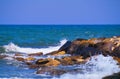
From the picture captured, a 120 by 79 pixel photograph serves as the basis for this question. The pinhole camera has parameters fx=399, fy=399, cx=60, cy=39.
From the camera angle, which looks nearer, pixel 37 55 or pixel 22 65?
pixel 22 65

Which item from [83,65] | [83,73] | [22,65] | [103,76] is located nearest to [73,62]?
[83,65]

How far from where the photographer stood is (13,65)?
23609mm

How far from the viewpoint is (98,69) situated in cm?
2058

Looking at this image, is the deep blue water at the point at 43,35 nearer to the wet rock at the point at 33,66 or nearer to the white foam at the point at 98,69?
the wet rock at the point at 33,66

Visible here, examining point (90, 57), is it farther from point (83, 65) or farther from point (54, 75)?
point (54, 75)

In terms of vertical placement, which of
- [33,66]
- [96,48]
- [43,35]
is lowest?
[43,35]

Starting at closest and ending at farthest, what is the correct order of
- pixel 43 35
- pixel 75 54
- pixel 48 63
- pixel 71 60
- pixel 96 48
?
pixel 48 63 < pixel 71 60 < pixel 96 48 < pixel 75 54 < pixel 43 35

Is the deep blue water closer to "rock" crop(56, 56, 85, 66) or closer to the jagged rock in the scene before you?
the jagged rock

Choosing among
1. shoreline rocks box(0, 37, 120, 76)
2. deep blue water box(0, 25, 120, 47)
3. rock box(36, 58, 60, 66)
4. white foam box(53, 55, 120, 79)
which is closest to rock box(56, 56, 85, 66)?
shoreline rocks box(0, 37, 120, 76)

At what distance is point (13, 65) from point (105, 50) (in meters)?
6.29

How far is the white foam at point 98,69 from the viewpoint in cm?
1847

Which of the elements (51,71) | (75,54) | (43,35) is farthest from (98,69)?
(43,35)

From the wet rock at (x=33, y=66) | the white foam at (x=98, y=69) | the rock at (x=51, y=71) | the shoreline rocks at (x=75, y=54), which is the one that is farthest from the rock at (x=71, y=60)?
the rock at (x=51, y=71)

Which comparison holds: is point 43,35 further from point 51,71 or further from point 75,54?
point 51,71
